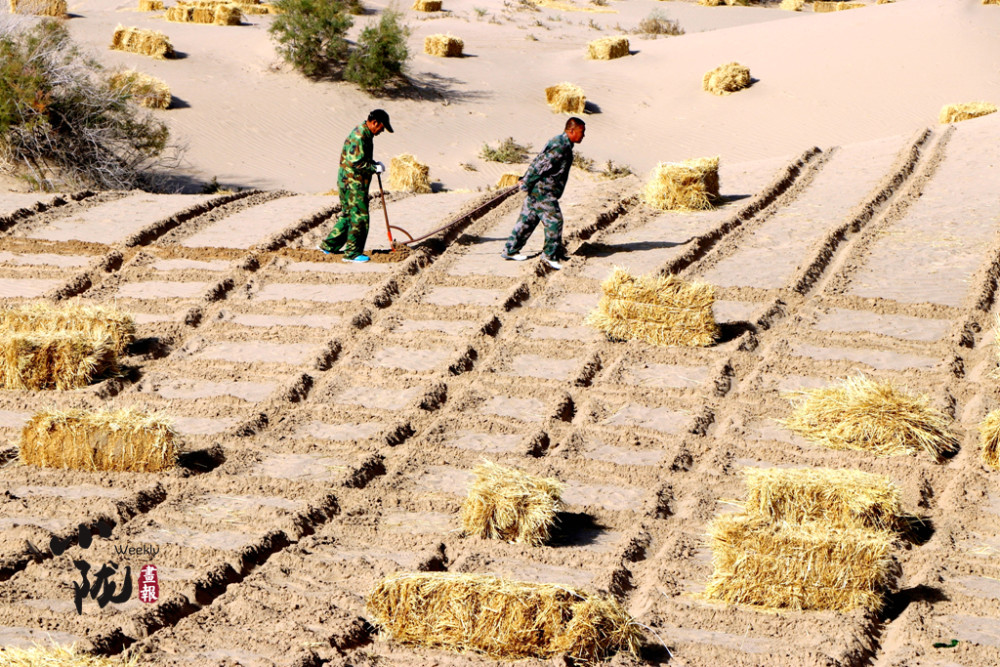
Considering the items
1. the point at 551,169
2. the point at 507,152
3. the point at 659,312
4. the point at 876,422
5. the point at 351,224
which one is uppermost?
the point at 551,169

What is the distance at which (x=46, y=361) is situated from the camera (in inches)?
360

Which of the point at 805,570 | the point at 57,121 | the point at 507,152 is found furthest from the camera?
the point at 507,152

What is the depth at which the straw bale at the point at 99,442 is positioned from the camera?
24.8ft

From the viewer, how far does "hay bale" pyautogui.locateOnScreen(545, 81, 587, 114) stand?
24188 millimetres

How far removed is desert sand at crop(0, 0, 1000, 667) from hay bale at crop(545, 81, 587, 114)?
18.9ft

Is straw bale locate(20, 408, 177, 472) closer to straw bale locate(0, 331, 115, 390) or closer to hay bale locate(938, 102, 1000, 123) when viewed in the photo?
straw bale locate(0, 331, 115, 390)

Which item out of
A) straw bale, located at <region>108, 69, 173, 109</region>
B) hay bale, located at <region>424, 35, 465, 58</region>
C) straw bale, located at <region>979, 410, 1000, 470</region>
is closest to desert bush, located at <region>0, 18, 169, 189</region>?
straw bale, located at <region>108, 69, 173, 109</region>

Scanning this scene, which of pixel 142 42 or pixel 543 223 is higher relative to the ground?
pixel 142 42

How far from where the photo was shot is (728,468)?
25.4 ft

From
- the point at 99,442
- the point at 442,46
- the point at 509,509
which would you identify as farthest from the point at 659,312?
the point at 442,46

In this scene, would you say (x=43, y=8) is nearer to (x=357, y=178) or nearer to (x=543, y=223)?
(x=357, y=178)

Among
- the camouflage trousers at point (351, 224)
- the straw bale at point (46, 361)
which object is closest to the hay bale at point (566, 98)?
the camouflage trousers at point (351, 224)

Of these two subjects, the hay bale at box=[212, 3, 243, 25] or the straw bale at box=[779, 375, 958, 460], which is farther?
Result: the hay bale at box=[212, 3, 243, 25]

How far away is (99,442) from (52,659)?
2.93m
